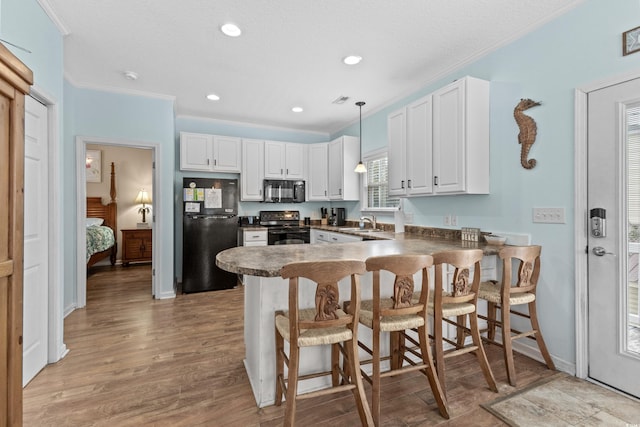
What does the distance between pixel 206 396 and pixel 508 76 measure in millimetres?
3479

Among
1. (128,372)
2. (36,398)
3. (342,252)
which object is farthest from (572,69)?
(36,398)

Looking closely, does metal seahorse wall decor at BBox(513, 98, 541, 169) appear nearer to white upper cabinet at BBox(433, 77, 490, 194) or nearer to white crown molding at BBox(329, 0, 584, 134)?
white upper cabinet at BBox(433, 77, 490, 194)

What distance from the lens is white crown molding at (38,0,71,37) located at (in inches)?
88.0

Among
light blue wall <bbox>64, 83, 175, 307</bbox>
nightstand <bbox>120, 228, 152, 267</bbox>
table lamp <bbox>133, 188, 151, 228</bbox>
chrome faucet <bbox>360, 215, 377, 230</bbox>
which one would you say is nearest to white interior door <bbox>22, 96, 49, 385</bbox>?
light blue wall <bbox>64, 83, 175, 307</bbox>

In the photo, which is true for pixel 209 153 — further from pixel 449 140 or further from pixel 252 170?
pixel 449 140

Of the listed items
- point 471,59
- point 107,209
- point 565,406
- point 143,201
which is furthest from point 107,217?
point 565,406

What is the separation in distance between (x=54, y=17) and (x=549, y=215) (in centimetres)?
419

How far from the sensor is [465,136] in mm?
2689

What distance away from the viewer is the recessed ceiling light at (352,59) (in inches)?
116

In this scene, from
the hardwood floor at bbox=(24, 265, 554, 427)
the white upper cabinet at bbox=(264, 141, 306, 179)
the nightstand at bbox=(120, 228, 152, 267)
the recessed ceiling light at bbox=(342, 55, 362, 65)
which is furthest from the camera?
the nightstand at bbox=(120, 228, 152, 267)

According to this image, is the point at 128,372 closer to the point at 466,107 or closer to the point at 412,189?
the point at 412,189

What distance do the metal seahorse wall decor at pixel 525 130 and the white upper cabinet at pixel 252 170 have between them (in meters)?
3.70

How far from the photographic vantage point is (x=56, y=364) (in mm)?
2359

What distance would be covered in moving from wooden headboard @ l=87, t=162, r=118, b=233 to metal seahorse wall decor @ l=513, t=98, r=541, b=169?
714 centimetres
